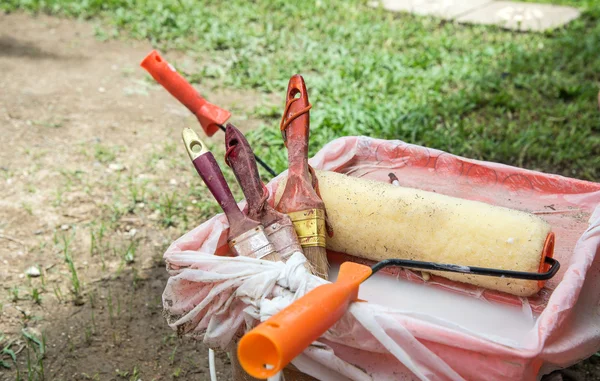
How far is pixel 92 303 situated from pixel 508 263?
1394mm

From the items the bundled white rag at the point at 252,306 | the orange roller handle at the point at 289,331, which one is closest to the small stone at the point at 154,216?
the bundled white rag at the point at 252,306

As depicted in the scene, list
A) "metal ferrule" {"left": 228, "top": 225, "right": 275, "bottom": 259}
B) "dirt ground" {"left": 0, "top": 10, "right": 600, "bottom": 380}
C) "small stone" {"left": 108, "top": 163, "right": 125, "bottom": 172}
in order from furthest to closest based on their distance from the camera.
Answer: "small stone" {"left": 108, "top": 163, "right": 125, "bottom": 172} < "dirt ground" {"left": 0, "top": 10, "right": 600, "bottom": 380} < "metal ferrule" {"left": 228, "top": 225, "right": 275, "bottom": 259}

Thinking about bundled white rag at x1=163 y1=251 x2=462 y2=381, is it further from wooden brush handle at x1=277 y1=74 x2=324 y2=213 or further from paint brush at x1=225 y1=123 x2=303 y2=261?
wooden brush handle at x1=277 y1=74 x2=324 y2=213

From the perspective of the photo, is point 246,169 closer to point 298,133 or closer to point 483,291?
point 298,133

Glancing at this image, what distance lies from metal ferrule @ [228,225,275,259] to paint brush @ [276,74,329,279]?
0.11 m

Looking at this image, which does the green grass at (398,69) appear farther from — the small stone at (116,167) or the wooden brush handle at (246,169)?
the wooden brush handle at (246,169)

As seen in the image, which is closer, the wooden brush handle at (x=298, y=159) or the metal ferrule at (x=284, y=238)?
the metal ferrule at (x=284, y=238)

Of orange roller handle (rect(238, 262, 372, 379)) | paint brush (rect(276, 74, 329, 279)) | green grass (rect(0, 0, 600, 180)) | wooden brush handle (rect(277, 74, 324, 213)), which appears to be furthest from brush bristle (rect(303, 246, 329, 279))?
green grass (rect(0, 0, 600, 180))

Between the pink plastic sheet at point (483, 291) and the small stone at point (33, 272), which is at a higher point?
the pink plastic sheet at point (483, 291)

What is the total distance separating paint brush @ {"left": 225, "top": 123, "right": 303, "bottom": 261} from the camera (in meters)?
1.35

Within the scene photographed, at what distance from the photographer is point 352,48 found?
3.97 m

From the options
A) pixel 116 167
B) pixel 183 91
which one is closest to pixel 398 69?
pixel 116 167

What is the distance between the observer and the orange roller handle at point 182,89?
173cm

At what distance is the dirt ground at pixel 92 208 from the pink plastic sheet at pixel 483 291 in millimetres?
531
